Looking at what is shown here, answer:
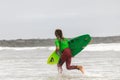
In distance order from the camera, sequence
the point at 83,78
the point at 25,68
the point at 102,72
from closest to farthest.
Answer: the point at 83,78 < the point at 102,72 < the point at 25,68

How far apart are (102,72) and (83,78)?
1831mm

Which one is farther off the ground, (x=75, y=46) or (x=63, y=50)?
(x=63, y=50)

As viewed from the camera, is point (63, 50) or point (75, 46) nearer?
point (63, 50)

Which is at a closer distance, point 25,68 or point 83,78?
point 83,78

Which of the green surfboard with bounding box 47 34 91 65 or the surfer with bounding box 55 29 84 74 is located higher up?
the surfer with bounding box 55 29 84 74

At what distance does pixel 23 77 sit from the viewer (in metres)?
16.8

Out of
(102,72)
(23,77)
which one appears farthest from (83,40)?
(23,77)

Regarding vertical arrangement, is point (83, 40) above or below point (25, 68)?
above

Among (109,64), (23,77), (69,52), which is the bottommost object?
(109,64)

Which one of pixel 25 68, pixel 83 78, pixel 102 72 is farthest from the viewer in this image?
pixel 25 68

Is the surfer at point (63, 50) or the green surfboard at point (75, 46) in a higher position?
the surfer at point (63, 50)

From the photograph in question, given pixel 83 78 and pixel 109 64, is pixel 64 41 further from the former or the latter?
pixel 109 64

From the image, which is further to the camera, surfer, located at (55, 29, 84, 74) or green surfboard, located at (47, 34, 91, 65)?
green surfboard, located at (47, 34, 91, 65)

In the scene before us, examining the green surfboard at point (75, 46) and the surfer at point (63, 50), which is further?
the green surfboard at point (75, 46)
